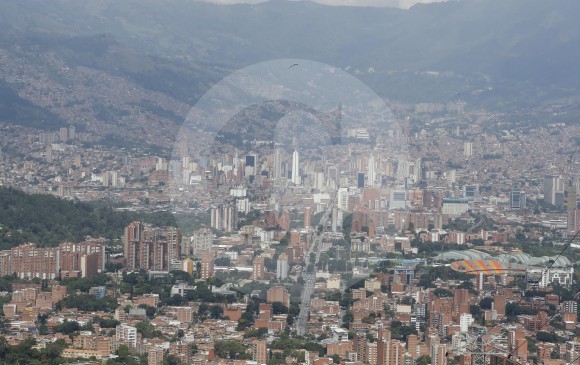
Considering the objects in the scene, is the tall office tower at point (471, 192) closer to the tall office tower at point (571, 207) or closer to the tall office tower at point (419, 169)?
the tall office tower at point (419, 169)

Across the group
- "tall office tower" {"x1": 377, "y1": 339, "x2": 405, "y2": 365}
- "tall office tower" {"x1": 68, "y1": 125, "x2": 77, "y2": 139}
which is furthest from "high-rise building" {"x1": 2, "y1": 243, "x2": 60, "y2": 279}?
"tall office tower" {"x1": 68, "y1": 125, "x2": 77, "y2": 139}

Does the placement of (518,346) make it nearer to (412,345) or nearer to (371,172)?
(412,345)

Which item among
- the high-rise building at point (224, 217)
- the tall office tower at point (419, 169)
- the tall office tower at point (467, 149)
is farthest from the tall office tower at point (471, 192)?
the high-rise building at point (224, 217)

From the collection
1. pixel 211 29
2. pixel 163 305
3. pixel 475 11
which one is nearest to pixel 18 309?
pixel 163 305

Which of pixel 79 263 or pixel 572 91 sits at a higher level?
pixel 572 91

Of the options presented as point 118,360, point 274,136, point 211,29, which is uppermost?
point 211,29

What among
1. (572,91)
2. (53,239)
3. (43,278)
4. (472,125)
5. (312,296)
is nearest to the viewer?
(312,296)

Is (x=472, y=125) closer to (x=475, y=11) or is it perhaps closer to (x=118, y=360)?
(x=475, y=11)
